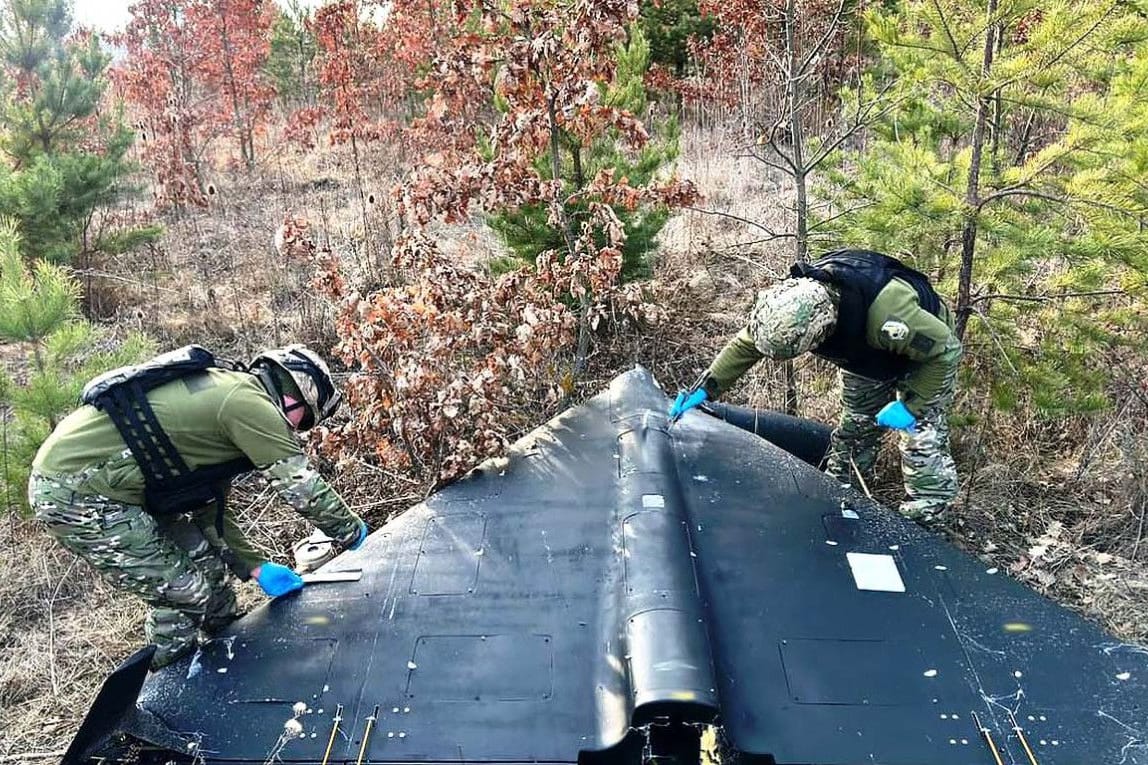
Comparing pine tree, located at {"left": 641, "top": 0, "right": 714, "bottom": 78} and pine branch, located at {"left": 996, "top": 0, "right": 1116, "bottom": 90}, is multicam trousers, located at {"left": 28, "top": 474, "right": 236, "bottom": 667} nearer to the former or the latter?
pine branch, located at {"left": 996, "top": 0, "right": 1116, "bottom": 90}

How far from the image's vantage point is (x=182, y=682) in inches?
109

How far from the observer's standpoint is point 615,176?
18.1 feet

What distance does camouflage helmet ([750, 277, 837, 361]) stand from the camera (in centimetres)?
358

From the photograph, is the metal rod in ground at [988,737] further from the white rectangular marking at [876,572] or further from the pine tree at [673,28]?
the pine tree at [673,28]

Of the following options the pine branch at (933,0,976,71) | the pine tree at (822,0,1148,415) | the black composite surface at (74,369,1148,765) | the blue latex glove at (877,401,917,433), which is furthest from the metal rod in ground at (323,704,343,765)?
the pine branch at (933,0,976,71)

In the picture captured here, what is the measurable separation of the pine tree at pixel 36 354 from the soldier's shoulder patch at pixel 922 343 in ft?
14.1

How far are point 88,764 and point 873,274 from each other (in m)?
3.70

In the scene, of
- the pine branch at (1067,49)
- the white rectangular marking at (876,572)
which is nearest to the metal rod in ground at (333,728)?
the white rectangular marking at (876,572)

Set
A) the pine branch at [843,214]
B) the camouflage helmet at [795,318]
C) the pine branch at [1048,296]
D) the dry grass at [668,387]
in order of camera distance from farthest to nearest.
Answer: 1. the pine branch at [843,214]
2. the pine branch at [1048,296]
3. the dry grass at [668,387]
4. the camouflage helmet at [795,318]

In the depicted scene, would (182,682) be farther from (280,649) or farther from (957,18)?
(957,18)

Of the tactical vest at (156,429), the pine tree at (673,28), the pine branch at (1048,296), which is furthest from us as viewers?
the pine tree at (673,28)

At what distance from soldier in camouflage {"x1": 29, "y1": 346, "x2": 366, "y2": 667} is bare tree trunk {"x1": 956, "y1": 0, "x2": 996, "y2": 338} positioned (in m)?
3.39

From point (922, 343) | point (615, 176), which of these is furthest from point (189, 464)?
point (615, 176)

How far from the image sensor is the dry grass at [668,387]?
12.4ft
